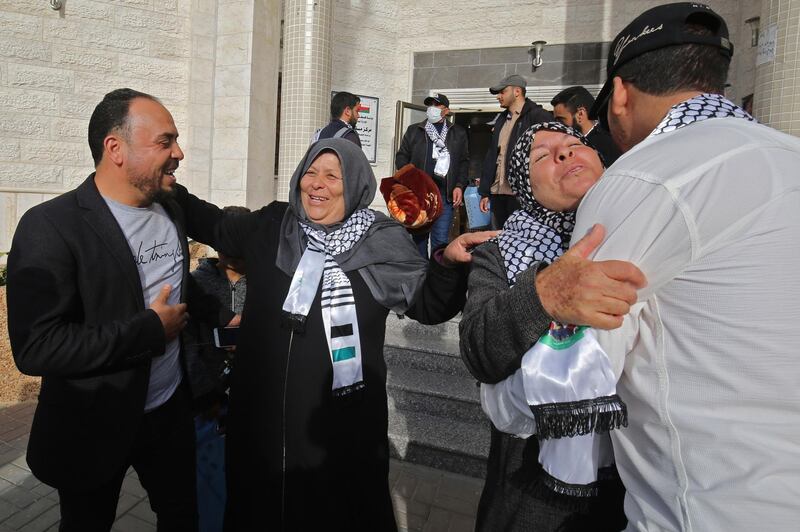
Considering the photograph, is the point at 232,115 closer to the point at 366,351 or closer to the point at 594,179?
the point at 366,351

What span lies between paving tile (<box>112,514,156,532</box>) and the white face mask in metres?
5.14

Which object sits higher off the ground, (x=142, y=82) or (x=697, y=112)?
(x=142, y=82)

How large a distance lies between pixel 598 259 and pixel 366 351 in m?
1.25

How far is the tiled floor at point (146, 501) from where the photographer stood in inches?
120

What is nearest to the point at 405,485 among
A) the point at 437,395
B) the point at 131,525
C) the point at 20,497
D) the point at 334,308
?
the point at 437,395

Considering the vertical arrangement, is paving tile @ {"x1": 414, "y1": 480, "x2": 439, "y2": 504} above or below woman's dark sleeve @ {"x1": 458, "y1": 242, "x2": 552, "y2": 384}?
below

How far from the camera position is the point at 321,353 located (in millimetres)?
1998

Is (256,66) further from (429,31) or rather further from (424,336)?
(424,336)

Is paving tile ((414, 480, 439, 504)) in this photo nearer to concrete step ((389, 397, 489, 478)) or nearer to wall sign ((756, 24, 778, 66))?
concrete step ((389, 397, 489, 478))

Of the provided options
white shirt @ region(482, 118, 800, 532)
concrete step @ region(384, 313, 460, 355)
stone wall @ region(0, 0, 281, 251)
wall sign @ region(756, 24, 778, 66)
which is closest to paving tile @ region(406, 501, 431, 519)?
concrete step @ region(384, 313, 460, 355)

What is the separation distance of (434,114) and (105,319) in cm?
518

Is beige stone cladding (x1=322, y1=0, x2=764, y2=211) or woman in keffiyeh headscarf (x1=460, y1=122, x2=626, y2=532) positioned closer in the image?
woman in keffiyeh headscarf (x1=460, y1=122, x2=626, y2=532)

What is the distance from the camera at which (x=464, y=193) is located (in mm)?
6184

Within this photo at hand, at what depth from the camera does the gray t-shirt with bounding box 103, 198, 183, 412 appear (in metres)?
2.05
